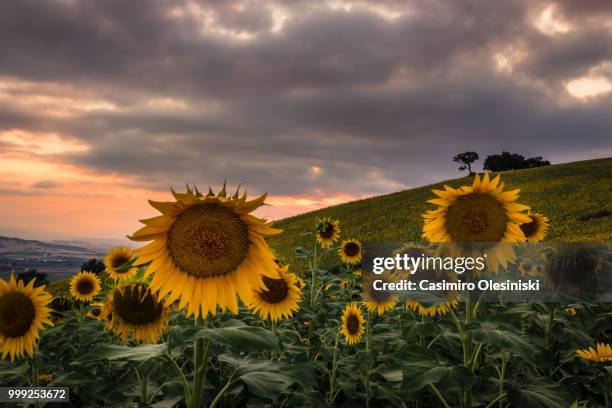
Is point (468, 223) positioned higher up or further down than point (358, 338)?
higher up

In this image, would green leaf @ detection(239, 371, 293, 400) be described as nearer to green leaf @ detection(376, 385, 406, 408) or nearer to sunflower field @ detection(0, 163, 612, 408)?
sunflower field @ detection(0, 163, 612, 408)

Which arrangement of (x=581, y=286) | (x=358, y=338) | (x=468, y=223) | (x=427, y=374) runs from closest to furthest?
(x=427, y=374), (x=468, y=223), (x=581, y=286), (x=358, y=338)

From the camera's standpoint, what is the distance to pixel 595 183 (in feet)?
117

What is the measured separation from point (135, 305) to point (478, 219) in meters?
3.03

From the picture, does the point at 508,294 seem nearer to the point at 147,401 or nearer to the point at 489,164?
the point at 147,401

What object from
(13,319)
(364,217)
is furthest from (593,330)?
(364,217)

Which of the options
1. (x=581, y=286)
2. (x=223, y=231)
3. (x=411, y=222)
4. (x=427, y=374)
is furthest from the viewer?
(x=411, y=222)

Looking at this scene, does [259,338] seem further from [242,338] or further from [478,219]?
[478,219]

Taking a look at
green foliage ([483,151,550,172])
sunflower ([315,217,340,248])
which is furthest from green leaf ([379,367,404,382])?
green foliage ([483,151,550,172])

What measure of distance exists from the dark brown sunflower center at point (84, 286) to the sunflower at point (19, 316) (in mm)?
3784

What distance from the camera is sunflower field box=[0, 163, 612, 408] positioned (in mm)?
2773

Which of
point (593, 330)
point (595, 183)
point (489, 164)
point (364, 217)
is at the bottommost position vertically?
point (593, 330)

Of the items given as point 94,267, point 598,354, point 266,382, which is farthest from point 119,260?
point 598,354

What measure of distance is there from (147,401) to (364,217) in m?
34.1
